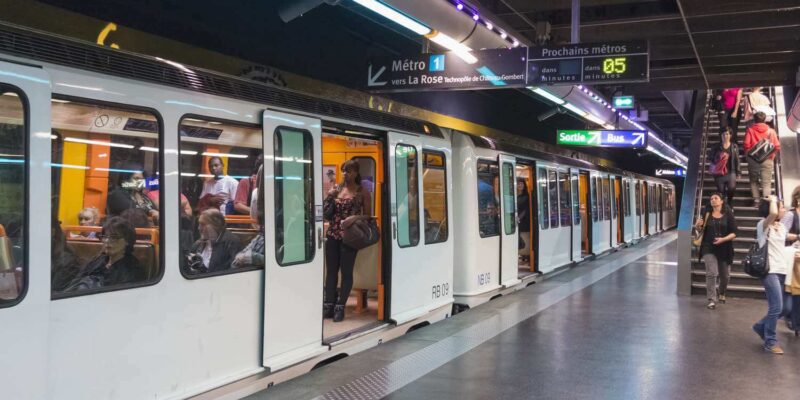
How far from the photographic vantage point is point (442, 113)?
13.9 meters

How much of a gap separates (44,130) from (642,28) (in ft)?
30.9

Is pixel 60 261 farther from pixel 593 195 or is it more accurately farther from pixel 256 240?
pixel 593 195

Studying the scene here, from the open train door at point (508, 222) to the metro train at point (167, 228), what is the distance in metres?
2.50

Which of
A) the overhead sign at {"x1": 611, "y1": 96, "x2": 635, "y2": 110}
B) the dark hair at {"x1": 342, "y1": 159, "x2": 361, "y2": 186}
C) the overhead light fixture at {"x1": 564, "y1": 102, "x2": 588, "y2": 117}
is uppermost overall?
the overhead sign at {"x1": 611, "y1": 96, "x2": 635, "y2": 110}

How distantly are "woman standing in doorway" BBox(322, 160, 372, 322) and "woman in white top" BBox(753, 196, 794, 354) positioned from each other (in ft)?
13.7

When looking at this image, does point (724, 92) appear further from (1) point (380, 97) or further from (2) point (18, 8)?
(2) point (18, 8)

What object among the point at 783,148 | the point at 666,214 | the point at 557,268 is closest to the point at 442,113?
the point at 557,268

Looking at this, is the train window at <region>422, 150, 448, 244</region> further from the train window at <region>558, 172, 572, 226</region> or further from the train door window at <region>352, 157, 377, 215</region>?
the train window at <region>558, 172, 572, 226</region>

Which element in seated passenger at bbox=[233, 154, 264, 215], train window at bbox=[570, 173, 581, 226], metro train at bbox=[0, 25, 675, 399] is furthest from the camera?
train window at bbox=[570, 173, 581, 226]

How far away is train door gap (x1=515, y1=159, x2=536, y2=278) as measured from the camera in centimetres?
1153

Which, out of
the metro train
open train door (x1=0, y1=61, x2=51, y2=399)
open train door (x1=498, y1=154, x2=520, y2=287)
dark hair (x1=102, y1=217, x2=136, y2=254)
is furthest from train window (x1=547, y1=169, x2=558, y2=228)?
open train door (x1=0, y1=61, x2=51, y2=399)

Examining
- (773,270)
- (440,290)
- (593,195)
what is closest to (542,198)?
(440,290)

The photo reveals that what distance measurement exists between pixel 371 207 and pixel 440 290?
1.37 m

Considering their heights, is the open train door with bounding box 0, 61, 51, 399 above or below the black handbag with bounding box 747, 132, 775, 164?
below
